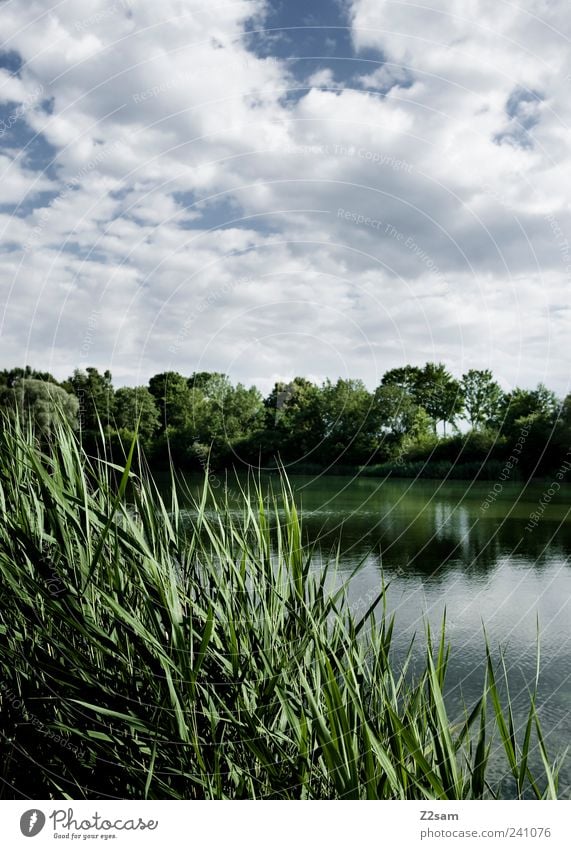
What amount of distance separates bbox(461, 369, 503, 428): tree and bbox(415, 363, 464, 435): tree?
257mm

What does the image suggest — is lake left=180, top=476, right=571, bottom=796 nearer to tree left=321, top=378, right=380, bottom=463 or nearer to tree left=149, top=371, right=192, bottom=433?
tree left=321, top=378, right=380, bottom=463

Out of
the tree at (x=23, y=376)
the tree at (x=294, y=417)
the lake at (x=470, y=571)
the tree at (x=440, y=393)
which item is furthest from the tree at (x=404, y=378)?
the tree at (x=23, y=376)

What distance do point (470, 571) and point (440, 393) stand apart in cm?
411

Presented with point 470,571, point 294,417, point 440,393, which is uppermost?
point 440,393

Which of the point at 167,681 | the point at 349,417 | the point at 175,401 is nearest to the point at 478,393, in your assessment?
the point at 349,417

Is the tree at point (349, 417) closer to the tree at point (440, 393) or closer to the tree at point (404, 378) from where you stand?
the tree at point (404, 378)

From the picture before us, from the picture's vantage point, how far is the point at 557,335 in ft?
7.64

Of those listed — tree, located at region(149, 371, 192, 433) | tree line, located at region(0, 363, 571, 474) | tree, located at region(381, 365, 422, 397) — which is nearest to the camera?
tree, located at region(149, 371, 192, 433)

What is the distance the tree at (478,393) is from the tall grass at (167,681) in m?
10.4

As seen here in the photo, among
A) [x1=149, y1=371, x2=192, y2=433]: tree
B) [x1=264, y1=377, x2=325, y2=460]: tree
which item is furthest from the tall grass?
[x1=264, y1=377, x2=325, y2=460]: tree

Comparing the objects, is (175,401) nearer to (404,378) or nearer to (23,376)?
(23,376)

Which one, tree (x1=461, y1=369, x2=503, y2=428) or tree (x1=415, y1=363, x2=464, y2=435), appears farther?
tree (x1=461, y1=369, x2=503, y2=428)

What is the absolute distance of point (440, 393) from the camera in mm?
11195

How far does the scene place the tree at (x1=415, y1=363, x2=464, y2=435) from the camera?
36.0 ft
